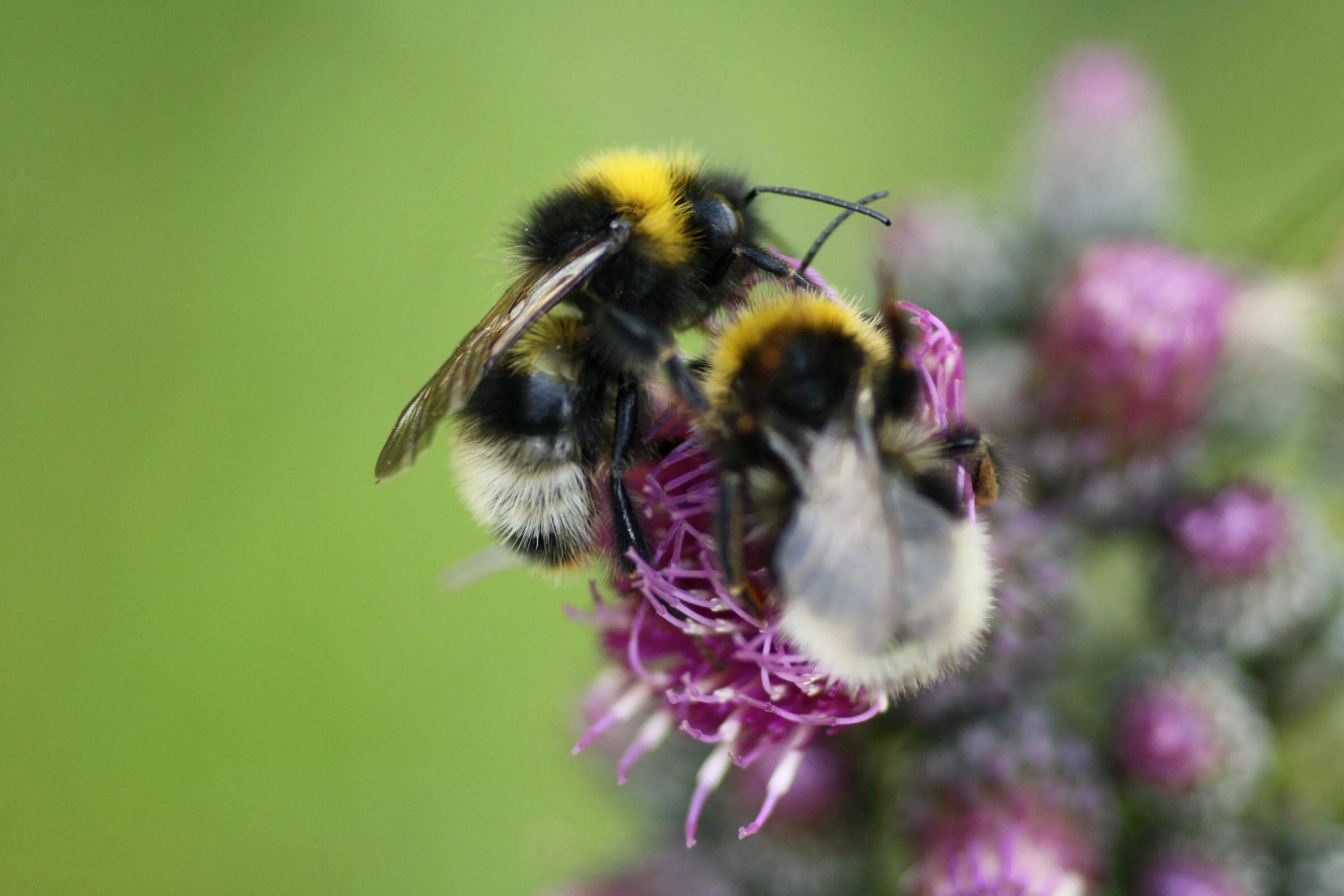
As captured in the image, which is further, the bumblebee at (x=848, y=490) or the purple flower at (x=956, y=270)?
the purple flower at (x=956, y=270)

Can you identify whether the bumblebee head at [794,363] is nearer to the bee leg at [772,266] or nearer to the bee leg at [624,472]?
the bee leg at [772,266]

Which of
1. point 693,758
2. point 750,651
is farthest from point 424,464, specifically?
point 750,651

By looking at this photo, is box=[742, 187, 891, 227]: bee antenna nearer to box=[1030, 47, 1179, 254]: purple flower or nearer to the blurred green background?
box=[1030, 47, 1179, 254]: purple flower

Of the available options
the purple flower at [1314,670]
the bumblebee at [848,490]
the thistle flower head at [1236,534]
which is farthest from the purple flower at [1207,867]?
the bumblebee at [848,490]

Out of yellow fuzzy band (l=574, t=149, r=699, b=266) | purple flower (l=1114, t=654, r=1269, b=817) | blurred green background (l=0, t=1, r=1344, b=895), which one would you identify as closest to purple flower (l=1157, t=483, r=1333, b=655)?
purple flower (l=1114, t=654, r=1269, b=817)

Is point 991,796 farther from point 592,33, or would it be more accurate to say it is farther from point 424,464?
point 592,33

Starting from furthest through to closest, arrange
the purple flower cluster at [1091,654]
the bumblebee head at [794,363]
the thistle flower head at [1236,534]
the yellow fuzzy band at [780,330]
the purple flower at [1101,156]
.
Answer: the purple flower at [1101,156] → the thistle flower head at [1236,534] → the purple flower cluster at [1091,654] → the yellow fuzzy band at [780,330] → the bumblebee head at [794,363]

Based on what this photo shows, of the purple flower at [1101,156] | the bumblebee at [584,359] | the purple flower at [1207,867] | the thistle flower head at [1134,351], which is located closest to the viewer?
the bumblebee at [584,359]

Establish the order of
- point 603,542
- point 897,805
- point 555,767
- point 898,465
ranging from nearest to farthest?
1. point 898,465
2. point 603,542
3. point 897,805
4. point 555,767
